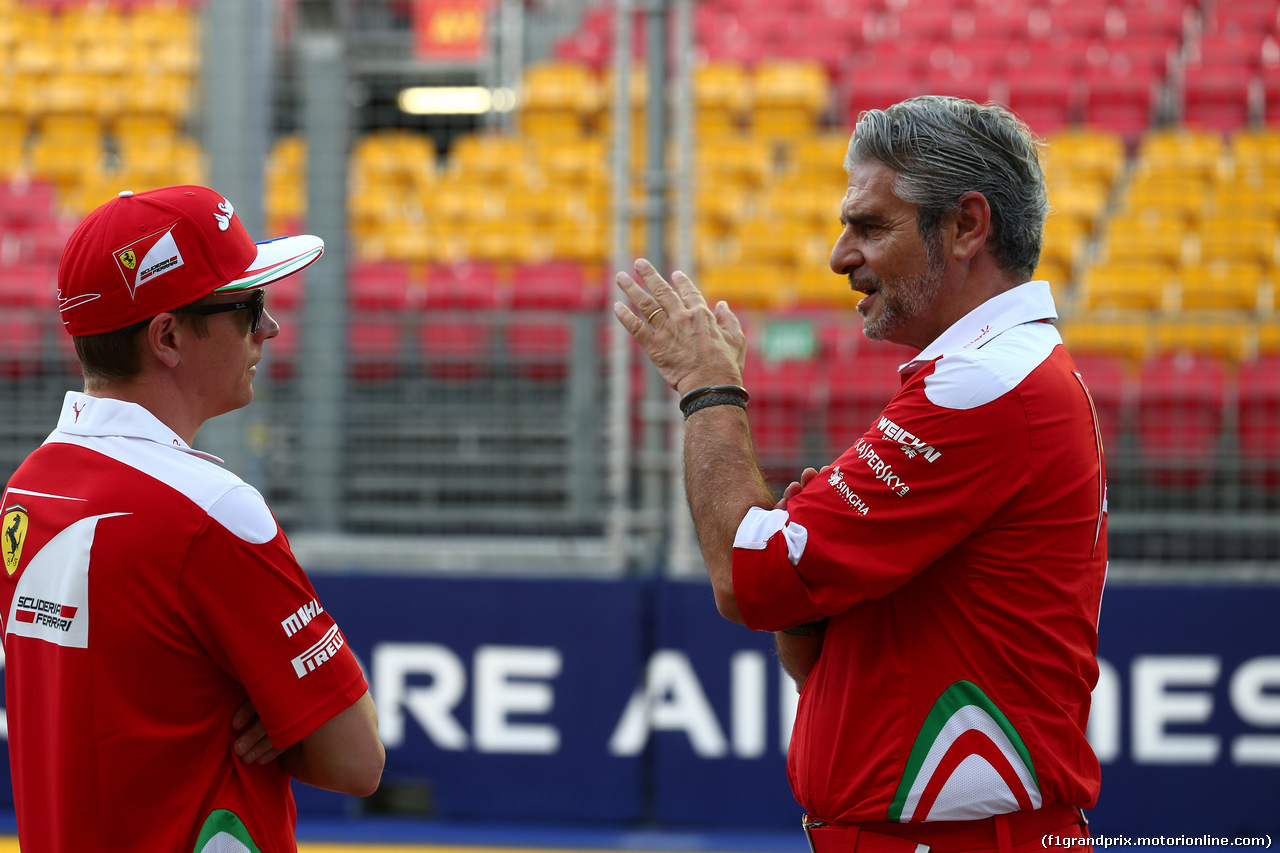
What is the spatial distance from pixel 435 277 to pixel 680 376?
479 centimetres

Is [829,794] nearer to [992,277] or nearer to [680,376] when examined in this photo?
[680,376]

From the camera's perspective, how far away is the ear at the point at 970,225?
72.3 inches

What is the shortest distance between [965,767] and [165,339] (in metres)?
1.30

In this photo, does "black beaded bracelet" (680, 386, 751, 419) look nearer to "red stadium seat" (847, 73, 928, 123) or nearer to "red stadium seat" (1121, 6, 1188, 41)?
"red stadium seat" (847, 73, 928, 123)

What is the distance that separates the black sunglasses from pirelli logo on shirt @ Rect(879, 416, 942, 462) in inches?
37.4

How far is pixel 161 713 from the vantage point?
155 centimetres

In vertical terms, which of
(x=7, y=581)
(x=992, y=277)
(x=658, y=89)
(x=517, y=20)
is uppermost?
(x=517, y=20)

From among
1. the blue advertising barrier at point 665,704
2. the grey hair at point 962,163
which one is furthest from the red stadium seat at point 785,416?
the grey hair at point 962,163

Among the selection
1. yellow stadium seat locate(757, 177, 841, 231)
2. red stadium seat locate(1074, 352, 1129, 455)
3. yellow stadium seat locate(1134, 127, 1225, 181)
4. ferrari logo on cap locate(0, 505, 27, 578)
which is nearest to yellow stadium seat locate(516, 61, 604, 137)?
yellow stadium seat locate(757, 177, 841, 231)

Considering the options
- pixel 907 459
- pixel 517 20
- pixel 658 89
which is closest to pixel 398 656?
pixel 658 89

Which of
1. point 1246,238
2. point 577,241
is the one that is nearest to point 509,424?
point 577,241

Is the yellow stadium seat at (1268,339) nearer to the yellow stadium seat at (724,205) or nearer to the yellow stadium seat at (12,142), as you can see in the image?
the yellow stadium seat at (724,205)

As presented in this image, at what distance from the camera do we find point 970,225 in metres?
1.86

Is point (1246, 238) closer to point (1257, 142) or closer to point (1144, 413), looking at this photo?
point (1144, 413)
